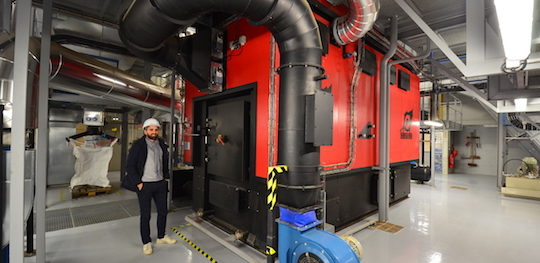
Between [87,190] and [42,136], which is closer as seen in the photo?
[42,136]

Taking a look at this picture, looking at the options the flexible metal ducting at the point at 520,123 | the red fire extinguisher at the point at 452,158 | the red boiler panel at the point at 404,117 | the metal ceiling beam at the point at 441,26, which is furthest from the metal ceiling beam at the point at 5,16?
the red fire extinguisher at the point at 452,158

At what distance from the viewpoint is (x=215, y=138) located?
12.3 ft

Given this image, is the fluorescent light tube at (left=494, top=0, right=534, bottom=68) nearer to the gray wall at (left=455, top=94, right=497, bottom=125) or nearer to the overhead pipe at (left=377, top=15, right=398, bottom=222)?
the overhead pipe at (left=377, top=15, right=398, bottom=222)

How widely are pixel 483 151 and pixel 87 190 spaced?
47.3ft

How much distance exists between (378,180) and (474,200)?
134 inches

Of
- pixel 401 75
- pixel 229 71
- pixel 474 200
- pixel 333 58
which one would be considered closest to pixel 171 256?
pixel 229 71

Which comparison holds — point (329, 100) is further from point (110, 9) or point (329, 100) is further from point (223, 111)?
point (110, 9)

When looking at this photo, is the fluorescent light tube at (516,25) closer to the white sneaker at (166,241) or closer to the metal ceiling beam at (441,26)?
the metal ceiling beam at (441,26)

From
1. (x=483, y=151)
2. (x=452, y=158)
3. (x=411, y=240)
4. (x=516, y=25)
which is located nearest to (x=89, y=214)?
(x=411, y=240)

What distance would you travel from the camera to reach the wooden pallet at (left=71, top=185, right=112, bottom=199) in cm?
516

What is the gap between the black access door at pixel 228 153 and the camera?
3244 mm

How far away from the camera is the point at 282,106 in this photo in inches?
93.4

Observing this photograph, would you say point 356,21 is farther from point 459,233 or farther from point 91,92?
point 91,92

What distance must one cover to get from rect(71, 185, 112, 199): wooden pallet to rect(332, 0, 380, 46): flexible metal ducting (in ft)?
19.5
